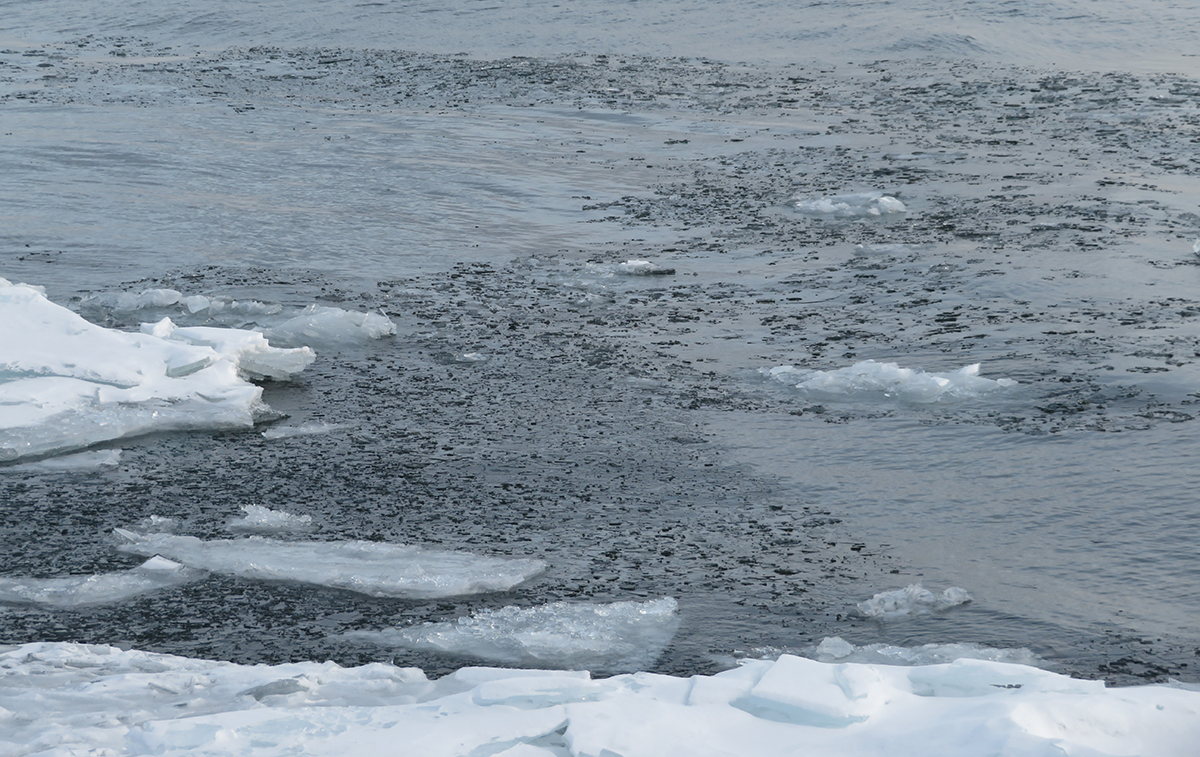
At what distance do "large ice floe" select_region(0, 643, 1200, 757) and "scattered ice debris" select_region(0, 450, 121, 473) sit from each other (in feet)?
6.55

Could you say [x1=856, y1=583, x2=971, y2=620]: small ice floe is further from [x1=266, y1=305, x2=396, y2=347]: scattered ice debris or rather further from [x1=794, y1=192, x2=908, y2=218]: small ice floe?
[x1=794, y1=192, x2=908, y2=218]: small ice floe

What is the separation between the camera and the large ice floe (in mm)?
3490

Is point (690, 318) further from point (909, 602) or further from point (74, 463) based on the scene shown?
point (74, 463)

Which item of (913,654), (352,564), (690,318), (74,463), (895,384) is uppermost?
(690,318)

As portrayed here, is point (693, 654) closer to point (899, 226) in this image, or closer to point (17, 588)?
point (17, 588)

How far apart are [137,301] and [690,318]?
3773mm

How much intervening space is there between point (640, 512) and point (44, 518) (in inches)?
105

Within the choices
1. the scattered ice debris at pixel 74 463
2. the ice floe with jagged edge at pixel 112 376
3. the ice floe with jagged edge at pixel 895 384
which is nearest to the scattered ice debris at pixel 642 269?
the ice floe with jagged edge at pixel 895 384

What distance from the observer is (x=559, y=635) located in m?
4.54

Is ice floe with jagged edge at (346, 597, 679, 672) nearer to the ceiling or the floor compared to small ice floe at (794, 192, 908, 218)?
nearer to the floor

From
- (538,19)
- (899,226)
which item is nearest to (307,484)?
(899,226)

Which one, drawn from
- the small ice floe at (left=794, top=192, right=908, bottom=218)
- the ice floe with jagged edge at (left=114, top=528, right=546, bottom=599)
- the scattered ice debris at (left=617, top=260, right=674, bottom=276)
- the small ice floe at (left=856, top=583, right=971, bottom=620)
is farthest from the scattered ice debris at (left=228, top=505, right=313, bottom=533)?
the small ice floe at (left=794, top=192, right=908, bottom=218)

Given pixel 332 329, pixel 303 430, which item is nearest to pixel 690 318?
pixel 332 329

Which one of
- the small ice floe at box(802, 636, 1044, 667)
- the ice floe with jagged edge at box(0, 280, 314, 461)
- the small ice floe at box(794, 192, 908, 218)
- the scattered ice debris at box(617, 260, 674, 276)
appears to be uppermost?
the small ice floe at box(794, 192, 908, 218)
